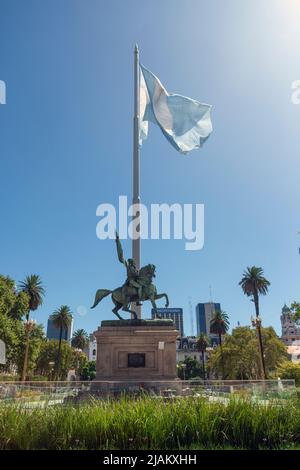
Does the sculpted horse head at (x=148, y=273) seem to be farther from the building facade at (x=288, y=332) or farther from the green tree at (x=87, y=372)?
the building facade at (x=288, y=332)

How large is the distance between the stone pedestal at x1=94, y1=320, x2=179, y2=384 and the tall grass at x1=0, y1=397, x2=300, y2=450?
1071 centimetres

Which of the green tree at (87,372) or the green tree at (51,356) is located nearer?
the green tree at (51,356)

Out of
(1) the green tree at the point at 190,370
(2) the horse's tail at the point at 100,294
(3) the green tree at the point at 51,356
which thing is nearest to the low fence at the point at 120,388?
(2) the horse's tail at the point at 100,294

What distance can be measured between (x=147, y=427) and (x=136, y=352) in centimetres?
1169

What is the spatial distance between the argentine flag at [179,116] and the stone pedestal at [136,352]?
13.7 meters

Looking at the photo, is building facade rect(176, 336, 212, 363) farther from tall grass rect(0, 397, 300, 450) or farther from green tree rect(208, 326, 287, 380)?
tall grass rect(0, 397, 300, 450)

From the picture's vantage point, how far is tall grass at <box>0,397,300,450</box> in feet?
24.0

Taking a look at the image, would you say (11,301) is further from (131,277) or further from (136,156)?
(131,277)

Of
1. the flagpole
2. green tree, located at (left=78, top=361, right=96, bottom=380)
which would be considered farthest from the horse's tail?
green tree, located at (left=78, top=361, right=96, bottom=380)

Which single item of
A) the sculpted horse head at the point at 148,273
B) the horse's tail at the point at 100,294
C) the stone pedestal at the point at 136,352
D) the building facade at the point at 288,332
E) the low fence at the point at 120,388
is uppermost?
the building facade at the point at 288,332

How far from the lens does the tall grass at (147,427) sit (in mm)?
7309

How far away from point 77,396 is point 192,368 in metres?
88.4
